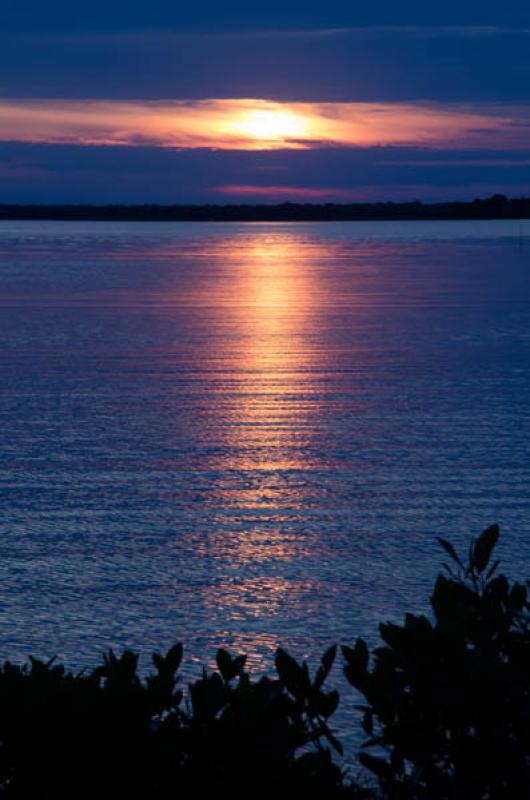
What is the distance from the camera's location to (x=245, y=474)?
7543mm

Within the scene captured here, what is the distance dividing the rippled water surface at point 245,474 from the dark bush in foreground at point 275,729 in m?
1.84

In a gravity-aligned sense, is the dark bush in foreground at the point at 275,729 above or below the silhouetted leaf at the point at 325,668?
below

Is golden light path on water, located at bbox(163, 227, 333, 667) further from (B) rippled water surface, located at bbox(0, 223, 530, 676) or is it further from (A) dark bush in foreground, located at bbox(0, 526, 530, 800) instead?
(A) dark bush in foreground, located at bbox(0, 526, 530, 800)

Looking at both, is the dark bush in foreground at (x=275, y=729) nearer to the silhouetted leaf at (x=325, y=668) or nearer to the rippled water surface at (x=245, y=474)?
the silhouetted leaf at (x=325, y=668)

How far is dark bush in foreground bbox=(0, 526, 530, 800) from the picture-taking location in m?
2.38

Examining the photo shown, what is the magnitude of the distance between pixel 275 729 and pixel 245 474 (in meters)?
5.12

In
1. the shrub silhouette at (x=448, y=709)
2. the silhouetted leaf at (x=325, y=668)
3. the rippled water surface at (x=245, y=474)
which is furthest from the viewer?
the rippled water surface at (x=245, y=474)

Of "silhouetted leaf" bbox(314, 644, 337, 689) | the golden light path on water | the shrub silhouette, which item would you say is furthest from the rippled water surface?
the shrub silhouette

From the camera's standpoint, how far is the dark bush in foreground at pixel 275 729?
2.38 m

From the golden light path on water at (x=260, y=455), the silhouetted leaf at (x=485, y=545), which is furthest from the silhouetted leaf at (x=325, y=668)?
the golden light path on water at (x=260, y=455)

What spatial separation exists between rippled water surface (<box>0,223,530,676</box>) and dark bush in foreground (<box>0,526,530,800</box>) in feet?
6.04

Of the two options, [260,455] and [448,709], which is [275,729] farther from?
[260,455]

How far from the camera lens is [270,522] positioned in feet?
21.0

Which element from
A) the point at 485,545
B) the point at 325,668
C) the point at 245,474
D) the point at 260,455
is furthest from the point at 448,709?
the point at 260,455
